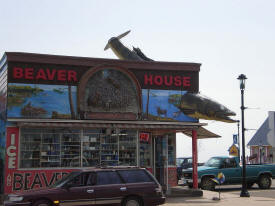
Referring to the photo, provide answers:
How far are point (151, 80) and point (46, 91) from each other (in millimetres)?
5035

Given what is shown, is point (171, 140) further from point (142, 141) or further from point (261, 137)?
point (261, 137)

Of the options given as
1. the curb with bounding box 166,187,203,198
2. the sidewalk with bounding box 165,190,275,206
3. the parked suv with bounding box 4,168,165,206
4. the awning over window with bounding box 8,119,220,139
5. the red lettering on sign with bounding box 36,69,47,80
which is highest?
the red lettering on sign with bounding box 36,69,47,80

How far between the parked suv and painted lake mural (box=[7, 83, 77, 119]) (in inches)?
223

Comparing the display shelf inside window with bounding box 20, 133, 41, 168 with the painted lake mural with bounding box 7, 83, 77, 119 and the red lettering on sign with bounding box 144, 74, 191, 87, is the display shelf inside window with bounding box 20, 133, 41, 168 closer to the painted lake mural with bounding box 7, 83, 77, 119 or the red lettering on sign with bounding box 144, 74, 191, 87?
the painted lake mural with bounding box 7, 83, 77, 119

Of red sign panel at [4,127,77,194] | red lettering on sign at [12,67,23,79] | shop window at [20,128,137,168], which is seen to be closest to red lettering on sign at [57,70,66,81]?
red lettering on sign at [12,67,23,79]

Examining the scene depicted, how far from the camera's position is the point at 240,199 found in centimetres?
2105

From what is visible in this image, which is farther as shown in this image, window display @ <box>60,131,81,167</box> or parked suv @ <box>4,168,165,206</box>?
window display @ <box>60,131,81,167</box>

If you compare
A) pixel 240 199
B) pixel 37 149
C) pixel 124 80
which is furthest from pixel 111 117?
pixel 240 199

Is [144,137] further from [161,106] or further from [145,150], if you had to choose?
Result: [161,106]

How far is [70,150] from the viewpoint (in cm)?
2123

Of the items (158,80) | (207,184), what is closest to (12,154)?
(158,80)

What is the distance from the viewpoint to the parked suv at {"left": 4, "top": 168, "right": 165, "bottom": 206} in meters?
14.7

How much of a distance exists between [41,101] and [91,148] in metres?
3.08

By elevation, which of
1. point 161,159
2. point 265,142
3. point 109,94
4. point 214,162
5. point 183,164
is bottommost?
point 183,164
